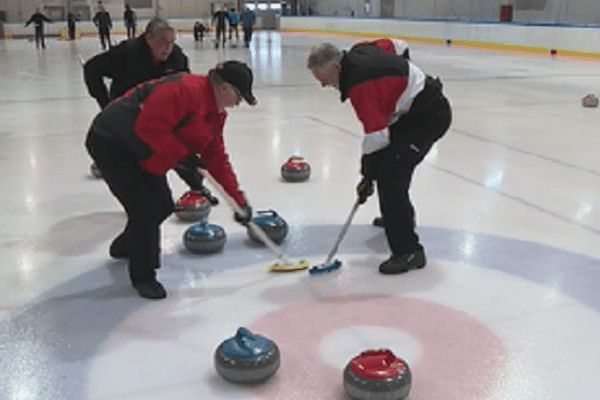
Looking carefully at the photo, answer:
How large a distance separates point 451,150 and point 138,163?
3.84 m

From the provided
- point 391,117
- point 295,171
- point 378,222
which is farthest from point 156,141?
point 295,171

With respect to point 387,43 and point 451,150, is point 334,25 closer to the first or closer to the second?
point 451,150

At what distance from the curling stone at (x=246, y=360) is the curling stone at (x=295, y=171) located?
8.72 feet

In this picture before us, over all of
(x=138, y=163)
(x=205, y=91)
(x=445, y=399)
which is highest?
(x=205, y=91)

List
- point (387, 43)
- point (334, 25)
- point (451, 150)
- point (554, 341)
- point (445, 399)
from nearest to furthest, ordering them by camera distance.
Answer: point (445, 399), point (554, 341), point (387, 43), point (451, 150), point (334, 25)

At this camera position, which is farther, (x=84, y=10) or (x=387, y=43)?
(x=84, y=10)

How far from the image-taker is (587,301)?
2969mm

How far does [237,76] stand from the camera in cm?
253

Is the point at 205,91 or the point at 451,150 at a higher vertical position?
the point at 205,91

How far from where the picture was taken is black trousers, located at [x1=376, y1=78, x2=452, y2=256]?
3.09 meters

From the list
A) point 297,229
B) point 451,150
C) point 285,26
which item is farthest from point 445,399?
point 285,26

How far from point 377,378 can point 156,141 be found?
1.29m

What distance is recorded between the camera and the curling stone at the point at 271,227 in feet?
11.8

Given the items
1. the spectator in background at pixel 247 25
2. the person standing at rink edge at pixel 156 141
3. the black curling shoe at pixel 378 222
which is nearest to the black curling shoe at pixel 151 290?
the person standing at rink edge at pixel 156 141
